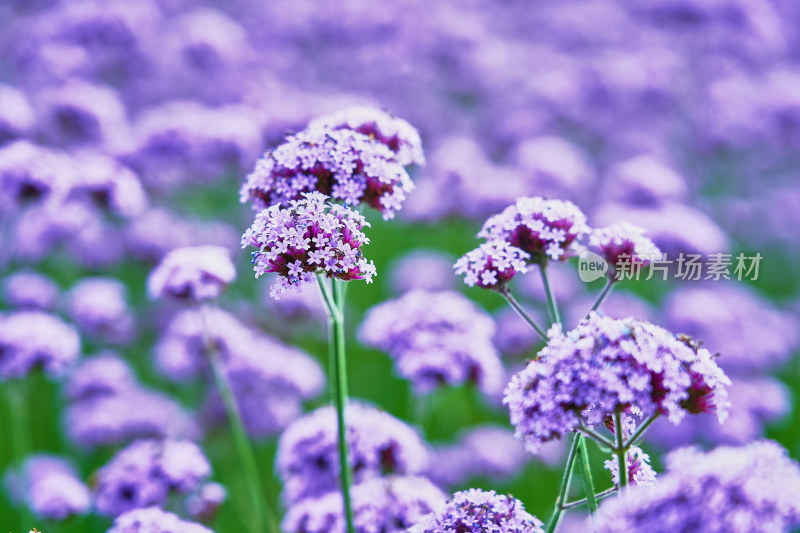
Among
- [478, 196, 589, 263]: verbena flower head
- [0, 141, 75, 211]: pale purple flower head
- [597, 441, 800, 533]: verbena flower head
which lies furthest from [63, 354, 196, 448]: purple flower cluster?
[597, 441, 800, 533]: verbena flower head

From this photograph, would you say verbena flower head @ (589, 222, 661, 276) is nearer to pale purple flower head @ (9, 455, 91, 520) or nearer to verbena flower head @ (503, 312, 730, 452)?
verbena flower head @ (503, 312, 730, 452)

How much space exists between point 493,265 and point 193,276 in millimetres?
1647

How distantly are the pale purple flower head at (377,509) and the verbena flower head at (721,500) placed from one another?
1195mm

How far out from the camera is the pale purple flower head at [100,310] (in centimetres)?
580

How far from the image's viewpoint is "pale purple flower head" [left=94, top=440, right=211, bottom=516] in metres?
3.42

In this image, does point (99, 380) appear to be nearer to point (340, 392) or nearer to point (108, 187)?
point (108, 187)

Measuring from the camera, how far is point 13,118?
5695 millimetres

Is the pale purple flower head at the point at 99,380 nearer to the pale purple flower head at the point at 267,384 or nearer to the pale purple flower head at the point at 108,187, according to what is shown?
the pale purple flower head at the point at 267,384

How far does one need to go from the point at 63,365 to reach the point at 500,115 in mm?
7510

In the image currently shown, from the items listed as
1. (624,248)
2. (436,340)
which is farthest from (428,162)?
(624,248)

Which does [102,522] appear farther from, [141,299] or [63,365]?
[141,299]

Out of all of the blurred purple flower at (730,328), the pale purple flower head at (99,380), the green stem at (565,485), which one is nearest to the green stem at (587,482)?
the green stem at (565,485)

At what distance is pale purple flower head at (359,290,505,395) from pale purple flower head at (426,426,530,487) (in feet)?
3.79

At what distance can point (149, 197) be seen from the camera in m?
8.14
